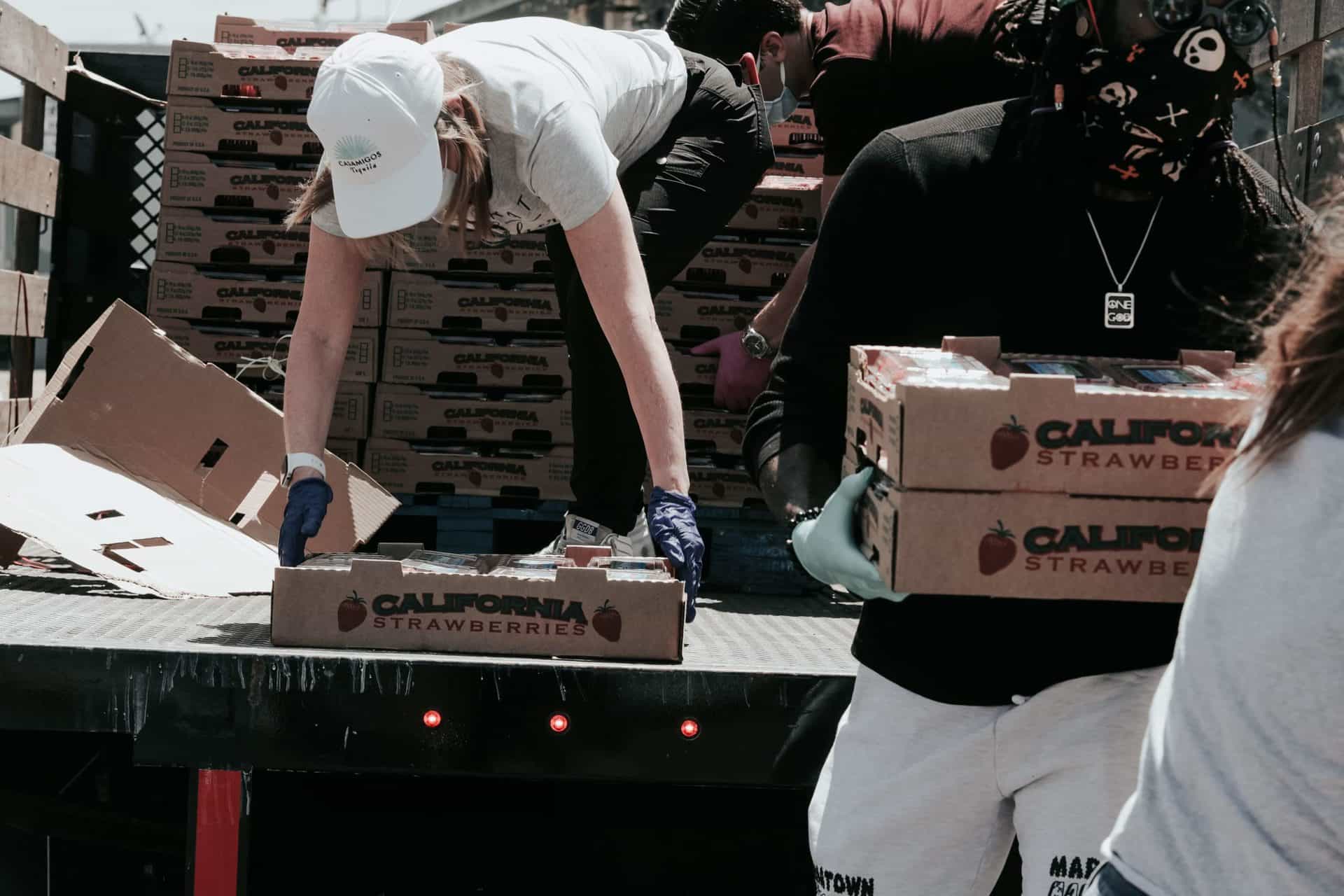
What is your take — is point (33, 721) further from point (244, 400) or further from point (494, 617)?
point (244, 400)

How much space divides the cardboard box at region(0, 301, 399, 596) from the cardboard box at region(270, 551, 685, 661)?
2.75 ft

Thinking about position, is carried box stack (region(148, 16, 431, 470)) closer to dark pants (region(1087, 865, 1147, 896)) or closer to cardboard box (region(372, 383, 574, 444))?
cardboard box (region(372, 383, 574, 444))

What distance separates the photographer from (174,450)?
11.1 ft

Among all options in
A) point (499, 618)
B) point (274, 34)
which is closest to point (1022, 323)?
point (499, 618)

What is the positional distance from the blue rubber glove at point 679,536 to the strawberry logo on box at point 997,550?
1.00 metres

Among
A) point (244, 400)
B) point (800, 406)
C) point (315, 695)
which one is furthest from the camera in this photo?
point (244, 400)

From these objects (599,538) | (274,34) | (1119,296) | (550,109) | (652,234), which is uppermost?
(274,34)

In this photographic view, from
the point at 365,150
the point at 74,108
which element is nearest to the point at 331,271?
the point at 365,150

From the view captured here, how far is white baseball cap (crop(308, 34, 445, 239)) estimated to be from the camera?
235 centimetres

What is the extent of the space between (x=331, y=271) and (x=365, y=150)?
44 centimetres

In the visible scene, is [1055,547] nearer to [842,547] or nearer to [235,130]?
[842,547]

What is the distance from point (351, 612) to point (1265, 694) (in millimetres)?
1542

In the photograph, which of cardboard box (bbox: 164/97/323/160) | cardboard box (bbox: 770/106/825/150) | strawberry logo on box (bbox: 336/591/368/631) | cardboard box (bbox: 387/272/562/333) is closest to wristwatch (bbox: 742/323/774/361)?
cardboard box (bbox: 387/272/562/333)

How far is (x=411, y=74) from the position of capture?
7.83ft
